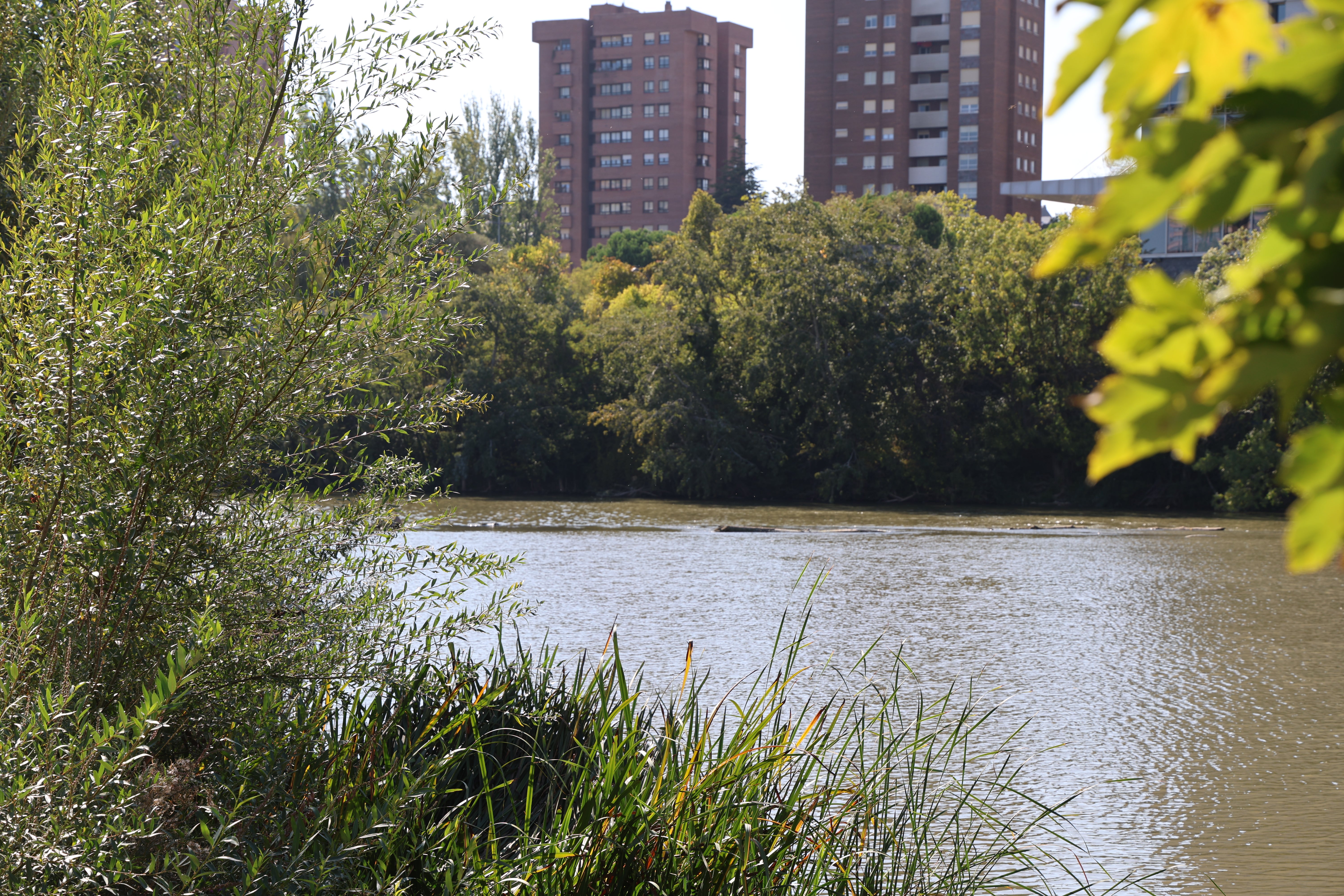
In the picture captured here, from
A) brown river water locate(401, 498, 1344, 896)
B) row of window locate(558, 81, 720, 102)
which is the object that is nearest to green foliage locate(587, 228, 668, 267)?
row of window locate(558, 81, 720, 102)

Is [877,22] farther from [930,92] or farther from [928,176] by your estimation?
[928,176]

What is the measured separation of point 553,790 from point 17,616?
78.5 inches

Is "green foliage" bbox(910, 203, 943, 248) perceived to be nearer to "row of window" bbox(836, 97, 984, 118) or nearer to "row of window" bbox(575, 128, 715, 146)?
"row of window" bbox(836, 97, 984, 118)

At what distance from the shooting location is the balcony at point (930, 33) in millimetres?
69375

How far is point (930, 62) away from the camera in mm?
70062

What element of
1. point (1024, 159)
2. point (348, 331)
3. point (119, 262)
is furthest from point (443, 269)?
point (1024, 159)

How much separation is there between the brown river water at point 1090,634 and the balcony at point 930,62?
2050 inches

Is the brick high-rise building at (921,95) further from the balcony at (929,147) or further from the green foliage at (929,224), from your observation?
the green foliage at (929,224)

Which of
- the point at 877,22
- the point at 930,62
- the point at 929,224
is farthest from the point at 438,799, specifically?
the point at 877,22

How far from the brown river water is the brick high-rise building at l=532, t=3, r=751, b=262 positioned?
62.8 meters

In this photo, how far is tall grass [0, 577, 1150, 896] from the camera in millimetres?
2543

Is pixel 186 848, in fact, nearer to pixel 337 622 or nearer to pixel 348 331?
pixel 337 622

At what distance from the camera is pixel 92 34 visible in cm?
331

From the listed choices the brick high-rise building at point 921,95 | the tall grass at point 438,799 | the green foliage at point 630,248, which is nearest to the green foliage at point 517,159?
the green foliage at point 630,248
